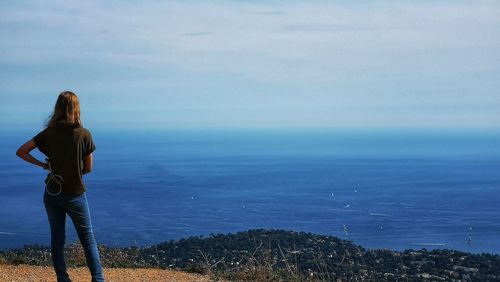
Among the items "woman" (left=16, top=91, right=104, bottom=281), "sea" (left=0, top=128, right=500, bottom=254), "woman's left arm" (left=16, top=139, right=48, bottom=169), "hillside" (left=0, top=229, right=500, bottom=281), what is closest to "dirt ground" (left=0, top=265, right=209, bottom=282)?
"hillside" (left=0, top=229, right=500, bottom=281)

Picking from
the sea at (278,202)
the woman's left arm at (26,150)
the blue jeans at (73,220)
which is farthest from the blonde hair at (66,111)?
the sea at (278,202)

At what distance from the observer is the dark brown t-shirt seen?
585cm

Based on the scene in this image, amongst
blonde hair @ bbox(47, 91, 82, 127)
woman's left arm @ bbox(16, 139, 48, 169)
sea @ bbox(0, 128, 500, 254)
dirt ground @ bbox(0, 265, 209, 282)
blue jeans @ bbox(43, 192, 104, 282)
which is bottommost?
sea @ bbox(0, 128, 500, 254)

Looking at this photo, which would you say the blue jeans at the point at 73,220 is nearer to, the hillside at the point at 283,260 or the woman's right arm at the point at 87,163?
the woman's right arm at the point at 87,163

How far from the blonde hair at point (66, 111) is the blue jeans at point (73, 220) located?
0.62 metres

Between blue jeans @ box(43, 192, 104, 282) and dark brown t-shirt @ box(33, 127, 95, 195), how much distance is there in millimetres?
100

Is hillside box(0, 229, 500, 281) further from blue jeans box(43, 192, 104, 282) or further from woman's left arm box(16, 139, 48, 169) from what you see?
woman's left arm box(16, 139, 48, 169)

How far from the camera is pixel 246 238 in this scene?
15.6m

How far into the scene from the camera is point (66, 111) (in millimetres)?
5793

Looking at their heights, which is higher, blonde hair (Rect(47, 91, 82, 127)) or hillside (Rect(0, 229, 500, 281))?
blonde hair (Rect(47, 91, 82, 127))

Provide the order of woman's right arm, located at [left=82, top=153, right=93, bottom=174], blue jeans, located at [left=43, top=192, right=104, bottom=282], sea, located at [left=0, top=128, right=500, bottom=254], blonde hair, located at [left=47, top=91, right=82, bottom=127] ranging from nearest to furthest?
blonde hair, located at [left=47, top=91, right=82, bottom=127], blue jeans, located at [left=43, top=192, right=104, bottom=282], woman's right arm, located at [left=82, top=153, right=93, bottom=174], sea, located at [left=0, top=128, right=500, bottom=254]

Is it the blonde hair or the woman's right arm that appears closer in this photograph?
the blonde hair

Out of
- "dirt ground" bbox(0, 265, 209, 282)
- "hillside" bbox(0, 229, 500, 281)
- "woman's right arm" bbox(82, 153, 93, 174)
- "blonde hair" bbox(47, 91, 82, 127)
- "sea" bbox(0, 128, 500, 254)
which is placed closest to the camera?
"blonde hair" bbox(47, 91, 82, 127)

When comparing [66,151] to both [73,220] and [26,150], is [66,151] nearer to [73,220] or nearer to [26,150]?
[26,150]
